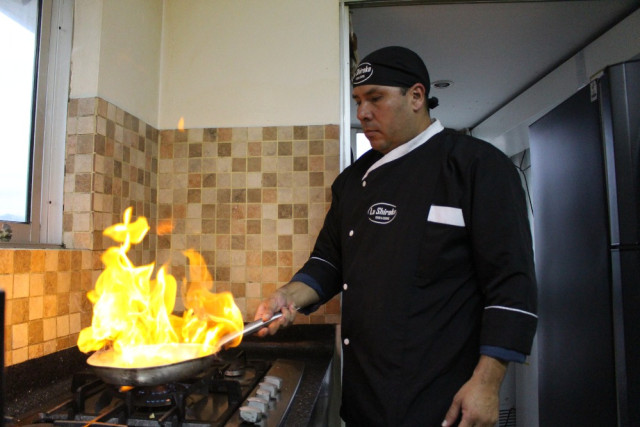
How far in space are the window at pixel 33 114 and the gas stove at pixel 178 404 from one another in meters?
0.51

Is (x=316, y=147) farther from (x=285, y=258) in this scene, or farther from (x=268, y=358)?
(x=268, y=358)

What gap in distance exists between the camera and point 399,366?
1.15 metres

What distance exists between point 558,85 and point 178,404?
9.24 ft

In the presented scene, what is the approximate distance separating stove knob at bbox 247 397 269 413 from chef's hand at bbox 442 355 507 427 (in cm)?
44

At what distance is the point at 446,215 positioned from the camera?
1188mm

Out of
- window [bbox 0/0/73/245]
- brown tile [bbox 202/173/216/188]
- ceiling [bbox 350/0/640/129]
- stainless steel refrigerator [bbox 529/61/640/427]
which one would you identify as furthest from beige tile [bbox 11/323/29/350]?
stainless steel refrigerator [bbox 529/61/640/427]

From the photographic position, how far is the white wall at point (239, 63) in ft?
5.73

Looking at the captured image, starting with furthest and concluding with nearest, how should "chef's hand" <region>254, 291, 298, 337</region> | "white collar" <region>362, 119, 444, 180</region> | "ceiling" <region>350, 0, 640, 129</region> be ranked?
"ceiling" <region>350, 0, 640, 129</region>, "white collar" <region>362, 119, 444, 180</region>, "chef's hand" <region>254, 291, 298, 337</region>

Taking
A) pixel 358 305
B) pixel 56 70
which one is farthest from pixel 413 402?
pixel 56 70

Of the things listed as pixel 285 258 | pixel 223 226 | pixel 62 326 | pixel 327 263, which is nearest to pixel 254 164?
pixel 223 226

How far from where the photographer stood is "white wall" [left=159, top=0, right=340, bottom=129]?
175cm

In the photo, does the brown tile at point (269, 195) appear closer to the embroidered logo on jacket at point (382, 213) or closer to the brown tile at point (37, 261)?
the embroidered logo on jacket at point (382, 213)

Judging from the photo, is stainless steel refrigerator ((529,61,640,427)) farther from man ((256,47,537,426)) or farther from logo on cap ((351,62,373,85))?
logo on cap ((351,62,373,85))

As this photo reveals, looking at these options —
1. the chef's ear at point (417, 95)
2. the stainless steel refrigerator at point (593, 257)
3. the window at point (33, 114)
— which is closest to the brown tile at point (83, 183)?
the window at point (33, 114)
